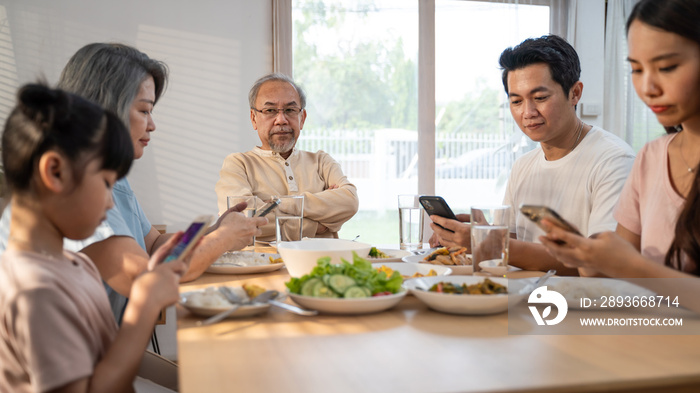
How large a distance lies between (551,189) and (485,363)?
1.66 m

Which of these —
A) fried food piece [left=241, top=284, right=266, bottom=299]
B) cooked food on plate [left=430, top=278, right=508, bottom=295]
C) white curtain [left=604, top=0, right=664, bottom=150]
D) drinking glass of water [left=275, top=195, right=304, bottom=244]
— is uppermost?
white curtain [left=604, top=0, right=664, bottom=150]

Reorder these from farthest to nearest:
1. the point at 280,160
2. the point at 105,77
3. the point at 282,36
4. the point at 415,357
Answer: the point at 282,36, the point at 280,160, the point at 105,77, the point at 415,357

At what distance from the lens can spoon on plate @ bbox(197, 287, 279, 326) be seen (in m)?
1.06

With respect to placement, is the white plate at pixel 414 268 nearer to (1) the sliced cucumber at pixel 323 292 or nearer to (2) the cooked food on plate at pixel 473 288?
(2) the cooked food on plate at pixel 473 288

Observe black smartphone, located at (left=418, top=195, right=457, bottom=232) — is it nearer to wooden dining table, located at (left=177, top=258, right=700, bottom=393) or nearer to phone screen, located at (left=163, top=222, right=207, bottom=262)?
wooden dining table, located at (left=177, top=258, right=700, bottom=393)

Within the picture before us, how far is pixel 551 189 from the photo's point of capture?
2377 millimetres

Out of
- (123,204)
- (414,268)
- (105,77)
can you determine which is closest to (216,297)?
(414,268)

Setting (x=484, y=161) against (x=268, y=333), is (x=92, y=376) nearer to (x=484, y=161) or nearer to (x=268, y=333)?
(x=268, y=333)

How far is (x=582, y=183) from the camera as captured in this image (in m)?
2.24

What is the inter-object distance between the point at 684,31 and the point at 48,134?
4.20 feet

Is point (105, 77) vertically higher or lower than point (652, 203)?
higher

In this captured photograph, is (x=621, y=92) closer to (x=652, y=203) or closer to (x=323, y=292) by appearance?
(x=652, y=203)

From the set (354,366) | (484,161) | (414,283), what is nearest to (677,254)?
(414,283)

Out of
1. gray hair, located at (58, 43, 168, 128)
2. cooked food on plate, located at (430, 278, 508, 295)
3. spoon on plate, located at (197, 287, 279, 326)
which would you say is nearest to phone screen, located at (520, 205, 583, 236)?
cooked food on plate, located at (430, 278, 508, 295)
